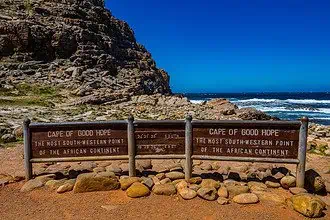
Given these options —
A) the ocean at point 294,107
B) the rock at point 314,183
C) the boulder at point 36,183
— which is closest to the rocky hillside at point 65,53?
the ocean at point 294,107

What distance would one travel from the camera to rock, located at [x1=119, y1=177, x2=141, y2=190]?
6949mm

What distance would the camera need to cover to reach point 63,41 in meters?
49.7

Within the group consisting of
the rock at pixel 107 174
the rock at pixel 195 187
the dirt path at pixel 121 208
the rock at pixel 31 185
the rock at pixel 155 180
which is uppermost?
the rock at pixel 107 174

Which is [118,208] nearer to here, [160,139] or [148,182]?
[148,182]

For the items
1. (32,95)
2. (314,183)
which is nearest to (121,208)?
(314,183)

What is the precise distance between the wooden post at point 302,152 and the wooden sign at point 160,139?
248cm

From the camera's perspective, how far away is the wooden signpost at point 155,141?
22.8 feet

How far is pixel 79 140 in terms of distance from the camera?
736 centimetres

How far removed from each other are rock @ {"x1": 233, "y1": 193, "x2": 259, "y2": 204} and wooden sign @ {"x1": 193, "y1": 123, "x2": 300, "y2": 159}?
97 cm

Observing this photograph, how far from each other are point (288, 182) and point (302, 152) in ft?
2.41

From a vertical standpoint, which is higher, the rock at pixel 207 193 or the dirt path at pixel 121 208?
the rock at pixel 207 193

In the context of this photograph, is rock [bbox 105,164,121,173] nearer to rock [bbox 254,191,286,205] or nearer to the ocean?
rock [bbox 254,191,286,205]

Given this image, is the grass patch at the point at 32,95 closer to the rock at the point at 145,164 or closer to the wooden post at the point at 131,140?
the rock at the point at 145,164

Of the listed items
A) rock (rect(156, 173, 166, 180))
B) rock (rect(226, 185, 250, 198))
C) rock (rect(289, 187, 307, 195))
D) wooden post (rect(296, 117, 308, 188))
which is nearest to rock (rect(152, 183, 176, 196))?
rock (rect(156, 173, 166, 180))
